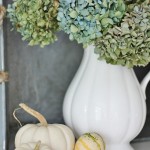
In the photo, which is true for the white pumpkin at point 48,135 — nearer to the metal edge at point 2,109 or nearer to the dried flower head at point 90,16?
the metal edge at point 2,109

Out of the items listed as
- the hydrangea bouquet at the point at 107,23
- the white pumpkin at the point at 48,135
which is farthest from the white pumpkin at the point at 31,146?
the hydrangea bouquet at the point at 107,23

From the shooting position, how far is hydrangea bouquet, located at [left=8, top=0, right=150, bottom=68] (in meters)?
0.61

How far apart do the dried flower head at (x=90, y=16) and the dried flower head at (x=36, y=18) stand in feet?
0.13

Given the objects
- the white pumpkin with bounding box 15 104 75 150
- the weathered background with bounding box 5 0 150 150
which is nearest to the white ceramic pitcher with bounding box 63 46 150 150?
the white pumpkin with bounding box 15 104 75 150

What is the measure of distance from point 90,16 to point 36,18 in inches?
4.5

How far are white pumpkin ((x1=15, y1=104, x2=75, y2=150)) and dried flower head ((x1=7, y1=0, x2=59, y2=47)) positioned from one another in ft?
0.46

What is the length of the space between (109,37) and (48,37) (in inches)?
5.2

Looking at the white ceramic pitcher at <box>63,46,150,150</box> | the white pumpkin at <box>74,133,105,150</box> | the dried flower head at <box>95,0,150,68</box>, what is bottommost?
the white pumpkin at <box>74,133,105,150</box>

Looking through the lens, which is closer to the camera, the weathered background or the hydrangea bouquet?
the hydrangea bouquet

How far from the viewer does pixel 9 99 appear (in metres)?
0.88

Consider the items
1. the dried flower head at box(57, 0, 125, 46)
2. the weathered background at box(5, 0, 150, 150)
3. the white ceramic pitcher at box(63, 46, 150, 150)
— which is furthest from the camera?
the weathered background at box(5, 0, 150, 150)

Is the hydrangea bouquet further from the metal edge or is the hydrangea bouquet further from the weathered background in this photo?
the weathered background

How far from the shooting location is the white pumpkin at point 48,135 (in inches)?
27.0

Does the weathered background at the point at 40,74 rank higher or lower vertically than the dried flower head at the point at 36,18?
lower
